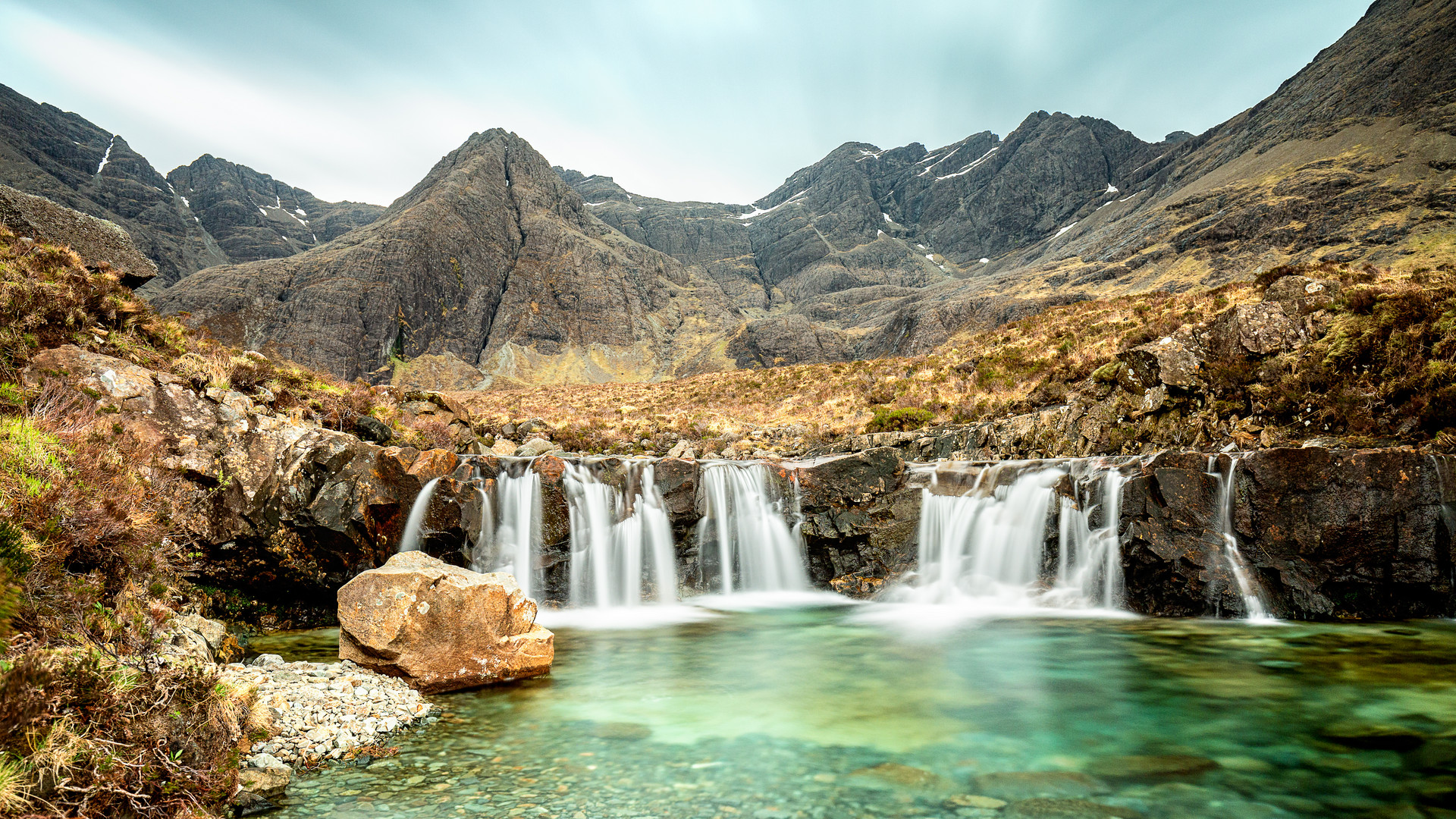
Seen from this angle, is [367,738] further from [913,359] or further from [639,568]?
[913,359]

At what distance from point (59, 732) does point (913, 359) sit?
34788 millimetres

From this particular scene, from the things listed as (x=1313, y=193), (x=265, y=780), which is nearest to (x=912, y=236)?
(x=1313, y=193)

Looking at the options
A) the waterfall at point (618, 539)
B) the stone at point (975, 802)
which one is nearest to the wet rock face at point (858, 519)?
the waterfall at point (618, 539)

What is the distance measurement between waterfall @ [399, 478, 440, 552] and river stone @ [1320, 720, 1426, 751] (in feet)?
47.3

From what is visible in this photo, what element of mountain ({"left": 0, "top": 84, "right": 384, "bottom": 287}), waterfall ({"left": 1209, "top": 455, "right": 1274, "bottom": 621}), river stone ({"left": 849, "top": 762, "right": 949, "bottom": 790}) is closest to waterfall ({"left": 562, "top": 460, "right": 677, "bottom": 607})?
river stone ({"left": 849, "top": 762, "right": 949, "bottom": 790})

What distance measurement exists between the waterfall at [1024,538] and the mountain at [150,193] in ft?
401

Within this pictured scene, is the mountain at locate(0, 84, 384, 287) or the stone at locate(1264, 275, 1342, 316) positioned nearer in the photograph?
the stone at locate(1264, 275, 1342, 316)

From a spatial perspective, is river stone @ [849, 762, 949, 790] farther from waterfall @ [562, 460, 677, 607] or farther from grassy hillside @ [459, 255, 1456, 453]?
grassy hillside @ [459, 255, 1456, 453]

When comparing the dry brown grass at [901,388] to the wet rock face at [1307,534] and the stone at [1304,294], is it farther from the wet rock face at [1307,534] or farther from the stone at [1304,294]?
the wet rock face at [1307,534]

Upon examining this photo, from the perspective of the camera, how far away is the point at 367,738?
20.4 feet

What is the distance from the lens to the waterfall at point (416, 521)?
1283 centimetres

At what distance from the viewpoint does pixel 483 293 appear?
364ft

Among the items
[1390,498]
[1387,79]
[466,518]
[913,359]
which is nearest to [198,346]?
[466,518]

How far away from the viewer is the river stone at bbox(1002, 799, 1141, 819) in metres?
5.08
